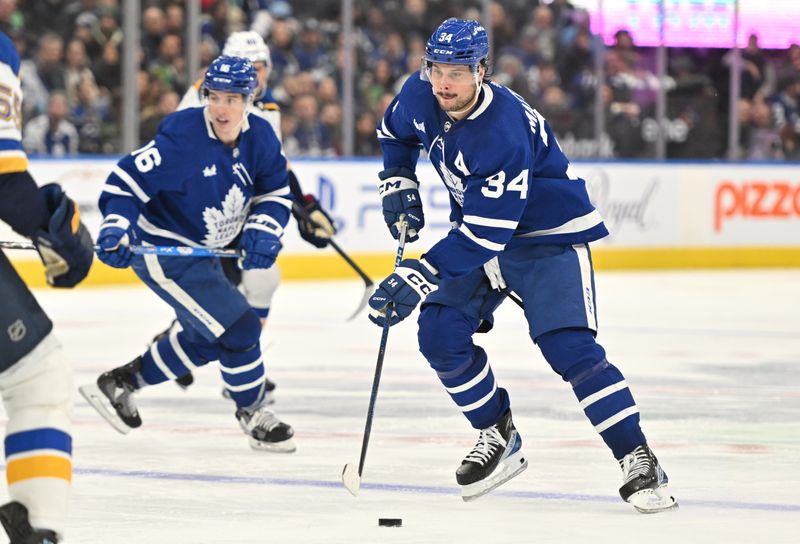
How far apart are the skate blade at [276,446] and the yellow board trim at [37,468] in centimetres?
192

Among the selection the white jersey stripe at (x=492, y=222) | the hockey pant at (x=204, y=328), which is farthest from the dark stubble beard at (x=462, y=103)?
the hockey pant at (x=204, y=328)

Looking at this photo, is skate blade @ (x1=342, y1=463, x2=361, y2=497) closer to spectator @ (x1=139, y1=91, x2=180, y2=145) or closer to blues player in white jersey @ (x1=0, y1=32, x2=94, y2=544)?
blues player in white jersey @ (x1=0, y1=32, x2=94, y2=544)

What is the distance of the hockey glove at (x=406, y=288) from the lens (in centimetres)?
386

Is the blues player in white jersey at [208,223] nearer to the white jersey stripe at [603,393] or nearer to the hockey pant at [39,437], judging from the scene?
the white jersey stripe at [603,393]

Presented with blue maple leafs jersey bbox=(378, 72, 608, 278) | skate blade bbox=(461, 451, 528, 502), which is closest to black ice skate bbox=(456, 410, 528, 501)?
skate blade bbox=(461, 451, 528, 502)

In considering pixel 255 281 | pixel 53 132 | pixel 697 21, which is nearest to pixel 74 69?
pixel 53 132

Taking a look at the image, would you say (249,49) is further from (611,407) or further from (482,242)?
(611,407)

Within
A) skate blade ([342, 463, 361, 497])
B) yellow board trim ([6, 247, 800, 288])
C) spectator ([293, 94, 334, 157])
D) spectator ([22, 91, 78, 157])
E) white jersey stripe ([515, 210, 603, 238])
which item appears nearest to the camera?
skate blade ([342, 463, 361, 497])

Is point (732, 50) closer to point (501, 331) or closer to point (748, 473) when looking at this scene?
point (501, 331)

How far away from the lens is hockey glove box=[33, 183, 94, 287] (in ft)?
9.12

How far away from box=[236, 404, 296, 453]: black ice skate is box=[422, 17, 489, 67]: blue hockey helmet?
1.33 metres

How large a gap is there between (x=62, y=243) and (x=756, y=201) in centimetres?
1052

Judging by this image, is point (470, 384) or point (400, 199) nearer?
point (470, 384)

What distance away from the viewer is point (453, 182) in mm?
4043
